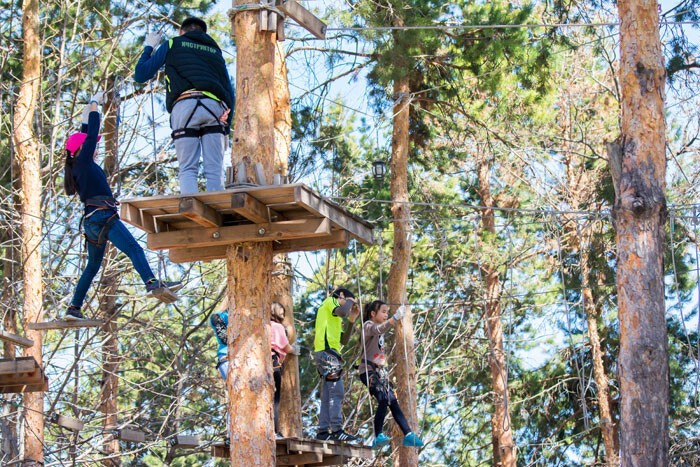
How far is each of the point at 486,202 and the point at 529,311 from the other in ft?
8.20

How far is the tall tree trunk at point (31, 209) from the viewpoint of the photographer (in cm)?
985

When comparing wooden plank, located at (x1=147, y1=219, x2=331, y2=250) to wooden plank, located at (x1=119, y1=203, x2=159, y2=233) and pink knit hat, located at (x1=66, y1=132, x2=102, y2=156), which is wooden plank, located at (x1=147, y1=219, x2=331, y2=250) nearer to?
A: wooden plank, located at (x1=119, y1=203, x2=159, y2=233)

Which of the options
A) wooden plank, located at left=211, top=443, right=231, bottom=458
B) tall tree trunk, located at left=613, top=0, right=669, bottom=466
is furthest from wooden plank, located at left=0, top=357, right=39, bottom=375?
tall tree trunk, located at left=613, top=0, right=669, bottom=466

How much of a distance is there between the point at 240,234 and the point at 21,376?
268 cm

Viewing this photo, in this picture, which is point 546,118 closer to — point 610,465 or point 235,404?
point 610,465

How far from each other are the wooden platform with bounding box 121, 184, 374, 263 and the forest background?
4.21m

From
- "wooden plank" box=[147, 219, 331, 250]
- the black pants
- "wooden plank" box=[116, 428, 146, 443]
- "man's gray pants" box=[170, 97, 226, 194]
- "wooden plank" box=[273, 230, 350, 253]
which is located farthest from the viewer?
"wooden plank" box=[116, 428, 146, 443]

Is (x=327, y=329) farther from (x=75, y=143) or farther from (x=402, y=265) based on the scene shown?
(x=402, y=265)

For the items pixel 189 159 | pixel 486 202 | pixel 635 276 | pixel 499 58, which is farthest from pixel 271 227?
pixel 486 202

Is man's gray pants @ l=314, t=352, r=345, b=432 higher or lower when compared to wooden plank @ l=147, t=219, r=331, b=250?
lower

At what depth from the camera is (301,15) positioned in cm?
728

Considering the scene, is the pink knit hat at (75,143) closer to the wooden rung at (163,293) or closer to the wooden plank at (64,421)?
the wooden rung at (163,293)

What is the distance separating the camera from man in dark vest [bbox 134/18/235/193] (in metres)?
6.68

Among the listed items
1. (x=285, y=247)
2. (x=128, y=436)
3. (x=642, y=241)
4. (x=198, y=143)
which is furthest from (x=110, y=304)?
(x=642, y=241)
